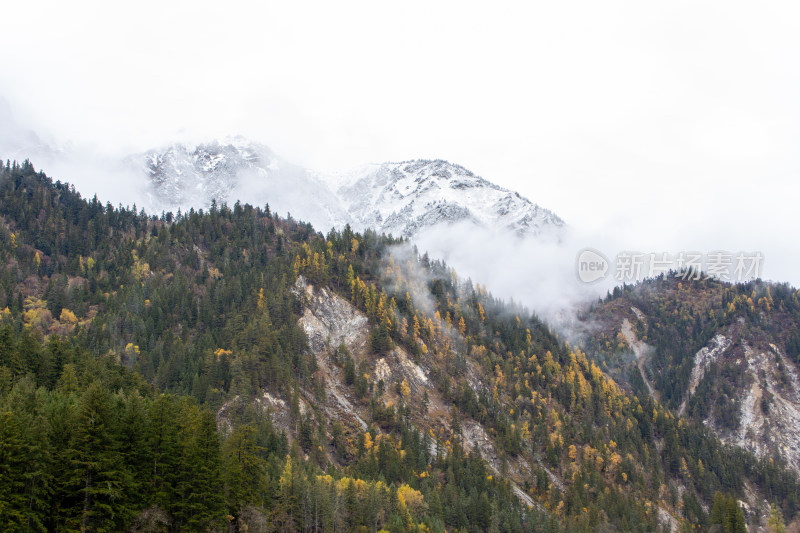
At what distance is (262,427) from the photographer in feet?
Answer: 387

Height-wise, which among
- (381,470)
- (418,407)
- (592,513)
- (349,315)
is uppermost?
(349,315)

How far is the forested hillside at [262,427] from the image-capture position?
48938 millimetres

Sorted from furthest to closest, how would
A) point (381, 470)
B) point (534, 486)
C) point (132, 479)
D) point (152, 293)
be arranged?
point (152, 293) < point (534, 486) < point (381, 470) < point (132, 479)

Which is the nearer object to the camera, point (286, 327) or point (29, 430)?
point (29, 430)

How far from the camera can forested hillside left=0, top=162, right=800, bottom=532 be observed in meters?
48.9

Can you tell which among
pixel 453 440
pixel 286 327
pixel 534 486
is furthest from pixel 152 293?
pixel 534 486

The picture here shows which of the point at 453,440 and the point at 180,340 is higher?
the point at 180,340

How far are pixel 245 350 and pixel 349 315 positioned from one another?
42.4 metres

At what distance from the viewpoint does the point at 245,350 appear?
144375mm

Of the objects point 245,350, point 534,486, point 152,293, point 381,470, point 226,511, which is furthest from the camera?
point 152,293

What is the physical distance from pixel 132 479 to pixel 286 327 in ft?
367

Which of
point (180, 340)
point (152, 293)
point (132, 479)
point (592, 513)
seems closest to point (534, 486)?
point (592, 513)

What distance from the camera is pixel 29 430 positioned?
46844 mm

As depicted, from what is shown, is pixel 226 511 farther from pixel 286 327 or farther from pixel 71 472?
pixel 286 327
